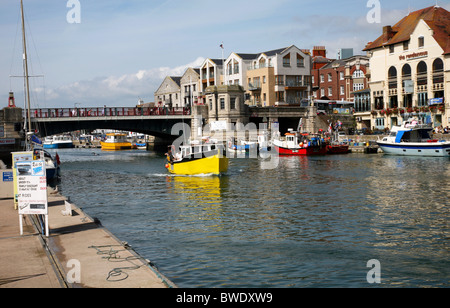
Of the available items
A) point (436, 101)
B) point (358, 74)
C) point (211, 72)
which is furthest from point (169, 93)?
point (436, 101)

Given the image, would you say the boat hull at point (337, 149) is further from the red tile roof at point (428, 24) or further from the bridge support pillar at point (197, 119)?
the bridge support pillar at point (197, 119)

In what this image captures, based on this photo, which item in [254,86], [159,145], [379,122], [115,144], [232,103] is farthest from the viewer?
[115,144]

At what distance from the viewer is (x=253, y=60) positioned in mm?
113062

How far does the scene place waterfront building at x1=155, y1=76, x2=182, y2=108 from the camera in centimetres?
13875

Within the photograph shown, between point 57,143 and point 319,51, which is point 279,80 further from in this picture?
point 57,143

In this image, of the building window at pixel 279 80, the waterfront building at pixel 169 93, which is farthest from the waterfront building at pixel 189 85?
the building window at pixel 279 80

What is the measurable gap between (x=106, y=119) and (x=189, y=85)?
52.8m

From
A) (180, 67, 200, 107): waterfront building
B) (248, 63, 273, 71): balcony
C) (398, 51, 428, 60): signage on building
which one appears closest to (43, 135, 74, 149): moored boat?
(180, 67, 200, 107): waterfront building

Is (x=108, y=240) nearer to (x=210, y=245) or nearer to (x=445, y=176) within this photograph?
(x=210, y=245)

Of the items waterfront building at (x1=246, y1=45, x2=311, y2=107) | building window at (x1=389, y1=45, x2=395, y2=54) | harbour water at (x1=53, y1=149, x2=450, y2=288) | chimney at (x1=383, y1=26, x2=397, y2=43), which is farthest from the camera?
waterfront building at (x1=246, y1=45, x2=311, y2=107)

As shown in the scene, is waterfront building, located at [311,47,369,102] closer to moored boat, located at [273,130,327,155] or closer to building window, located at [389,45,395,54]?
building window, located at [389,45,395,54]

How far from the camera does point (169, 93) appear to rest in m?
143

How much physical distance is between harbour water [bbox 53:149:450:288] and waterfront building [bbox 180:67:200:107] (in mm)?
81941
